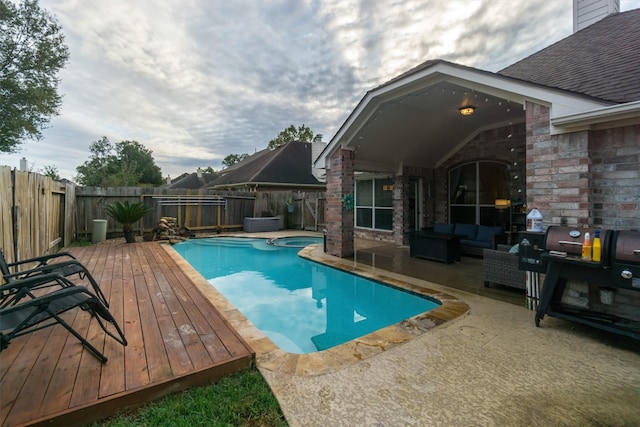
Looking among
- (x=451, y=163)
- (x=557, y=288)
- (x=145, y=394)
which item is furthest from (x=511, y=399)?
(x=451, y=163)

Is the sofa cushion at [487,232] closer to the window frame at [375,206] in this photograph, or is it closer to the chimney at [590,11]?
the window frame at [375,206]

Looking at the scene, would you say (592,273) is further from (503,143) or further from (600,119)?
Answer: (503,143)

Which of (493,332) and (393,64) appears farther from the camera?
(393,64)

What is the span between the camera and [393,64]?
29.5 feet

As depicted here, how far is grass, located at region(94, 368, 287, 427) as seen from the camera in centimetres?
178

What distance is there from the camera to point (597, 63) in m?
4.45

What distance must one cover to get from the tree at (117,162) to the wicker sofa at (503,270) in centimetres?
4097

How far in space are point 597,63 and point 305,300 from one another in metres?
6.16

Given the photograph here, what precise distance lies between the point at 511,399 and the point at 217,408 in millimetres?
2104

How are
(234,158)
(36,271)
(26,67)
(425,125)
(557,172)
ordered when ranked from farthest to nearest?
(234,158) < (26,67) < (425,125) < (557,172) < (36,271)

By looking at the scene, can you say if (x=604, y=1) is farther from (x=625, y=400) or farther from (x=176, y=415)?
(x=176, y=415)

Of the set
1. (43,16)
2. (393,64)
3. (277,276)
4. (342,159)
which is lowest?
(277,276)

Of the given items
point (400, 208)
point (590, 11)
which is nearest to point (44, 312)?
Result: point (400, 208)

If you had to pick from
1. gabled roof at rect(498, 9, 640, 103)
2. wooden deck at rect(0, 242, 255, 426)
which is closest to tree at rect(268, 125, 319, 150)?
gabled roof at rect(498, 9, 640, 103)
